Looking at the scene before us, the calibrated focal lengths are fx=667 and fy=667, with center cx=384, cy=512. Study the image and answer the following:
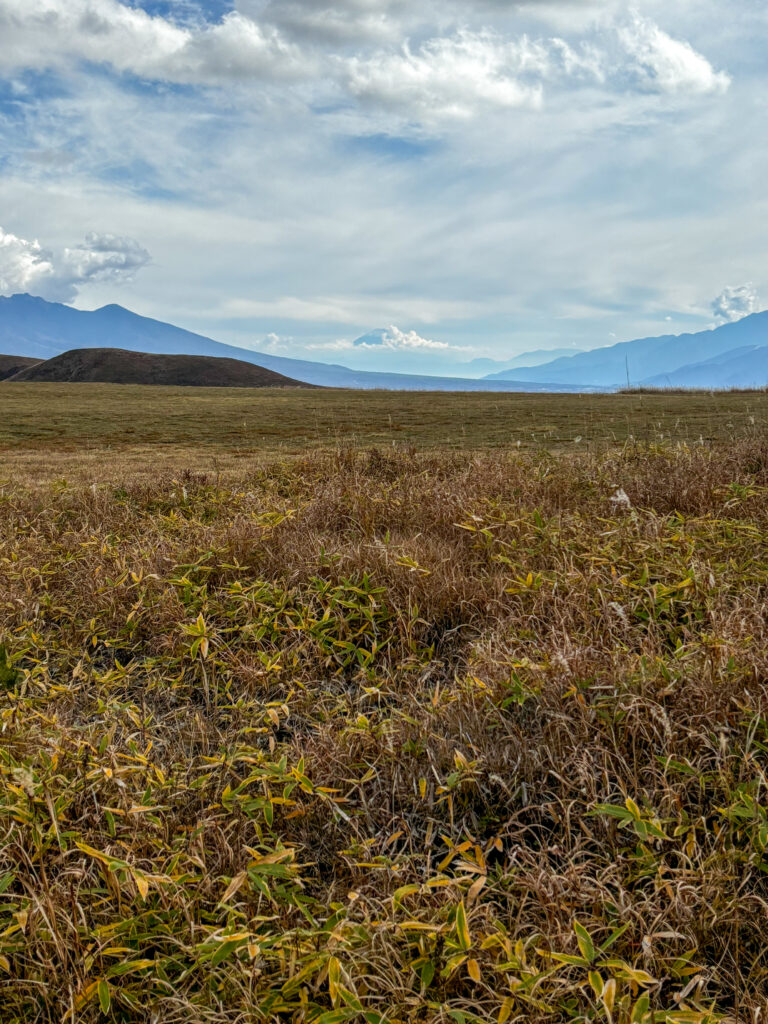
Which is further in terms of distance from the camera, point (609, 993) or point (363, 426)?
point (363, 426)

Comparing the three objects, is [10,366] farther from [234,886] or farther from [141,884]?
[234,886]

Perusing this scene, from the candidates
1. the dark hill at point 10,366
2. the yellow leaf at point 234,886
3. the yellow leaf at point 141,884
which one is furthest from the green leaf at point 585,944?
the dark hill at point 10,366

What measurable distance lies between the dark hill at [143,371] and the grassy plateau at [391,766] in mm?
80506

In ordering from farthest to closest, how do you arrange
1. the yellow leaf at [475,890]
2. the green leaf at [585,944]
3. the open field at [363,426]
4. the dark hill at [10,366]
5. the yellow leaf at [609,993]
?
the dark hill at [10,366] → the open field at [363,426] → the yellow leaf at [475,890] → the green leaf at [585,944] → the yellow leaf at [609,993]

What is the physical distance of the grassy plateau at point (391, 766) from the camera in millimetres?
1925

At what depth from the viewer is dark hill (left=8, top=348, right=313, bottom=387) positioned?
280ft

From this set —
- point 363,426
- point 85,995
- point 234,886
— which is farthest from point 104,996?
point 363,426

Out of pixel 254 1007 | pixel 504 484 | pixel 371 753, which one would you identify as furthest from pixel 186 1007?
pixel 504 484

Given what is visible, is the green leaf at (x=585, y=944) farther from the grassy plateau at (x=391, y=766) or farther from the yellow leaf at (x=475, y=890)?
the yellow leaf at (x=475, y=890)

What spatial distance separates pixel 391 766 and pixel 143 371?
94.6 m

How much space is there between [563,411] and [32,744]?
19914 millimetres

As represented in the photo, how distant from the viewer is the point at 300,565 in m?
4.95

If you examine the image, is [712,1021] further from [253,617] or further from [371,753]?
[253,617]

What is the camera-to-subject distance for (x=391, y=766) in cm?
292
